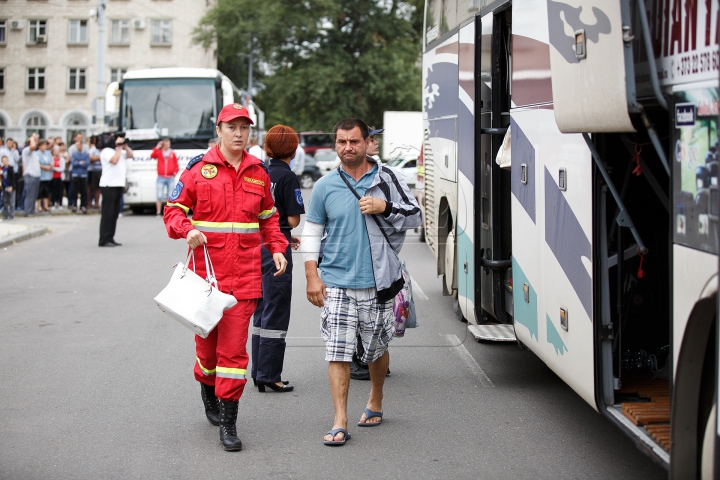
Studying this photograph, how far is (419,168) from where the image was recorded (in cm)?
1386

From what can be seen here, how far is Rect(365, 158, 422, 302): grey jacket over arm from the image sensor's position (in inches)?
226

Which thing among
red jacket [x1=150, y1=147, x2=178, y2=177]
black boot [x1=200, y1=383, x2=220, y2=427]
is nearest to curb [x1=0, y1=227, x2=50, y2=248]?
red jacket [x1=150, y1=147, x2=178, y2=177]

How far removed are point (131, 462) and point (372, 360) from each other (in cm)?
157

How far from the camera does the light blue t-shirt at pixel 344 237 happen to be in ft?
18.8

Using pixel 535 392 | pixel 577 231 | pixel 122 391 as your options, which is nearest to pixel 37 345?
pixel 122 391

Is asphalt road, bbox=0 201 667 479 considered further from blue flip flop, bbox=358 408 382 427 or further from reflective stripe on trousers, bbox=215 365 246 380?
reflective stripe on trousers, bbox=215 365 246 380

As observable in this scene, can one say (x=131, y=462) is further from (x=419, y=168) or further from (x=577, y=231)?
(x=419, y=168)

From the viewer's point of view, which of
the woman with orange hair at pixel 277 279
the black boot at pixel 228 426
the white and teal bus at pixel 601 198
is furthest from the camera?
the woman with orange hair at pixel 277 279

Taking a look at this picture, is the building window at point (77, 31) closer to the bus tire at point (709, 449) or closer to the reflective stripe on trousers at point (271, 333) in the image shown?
the reflective stripe on trousers at point (271, 333)

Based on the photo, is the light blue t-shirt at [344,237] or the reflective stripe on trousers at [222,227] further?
the light blue t-shirt at [344,237]

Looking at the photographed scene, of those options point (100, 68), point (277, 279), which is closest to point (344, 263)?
point (277, 279)

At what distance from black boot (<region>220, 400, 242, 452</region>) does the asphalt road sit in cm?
6

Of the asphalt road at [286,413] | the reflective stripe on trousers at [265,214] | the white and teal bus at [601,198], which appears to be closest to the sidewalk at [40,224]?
the asphalt road at [286,413]

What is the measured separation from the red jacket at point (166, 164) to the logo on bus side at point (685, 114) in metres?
20.4
